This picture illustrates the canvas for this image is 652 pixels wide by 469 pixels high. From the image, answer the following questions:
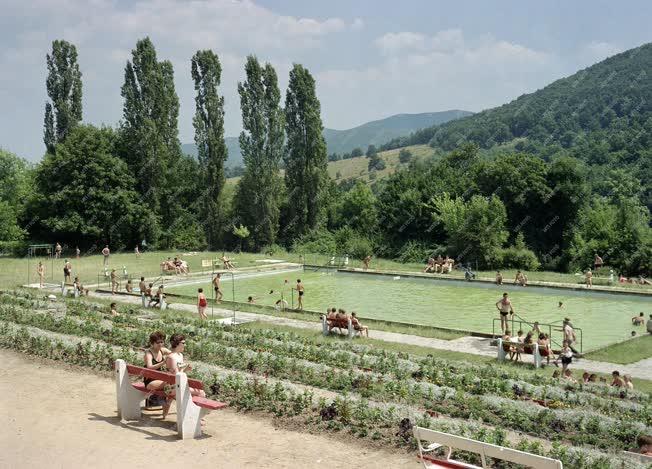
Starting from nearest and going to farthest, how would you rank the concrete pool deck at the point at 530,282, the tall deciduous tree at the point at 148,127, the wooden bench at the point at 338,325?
1. the wooden bench at the point at 338,325
2. the concrete pool deck at the point at 530,282
3. the tall deciduous tree at the point at 148,127

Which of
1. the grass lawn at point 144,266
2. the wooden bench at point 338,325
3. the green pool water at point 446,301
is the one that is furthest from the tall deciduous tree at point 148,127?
the wooden bench at point 338,325

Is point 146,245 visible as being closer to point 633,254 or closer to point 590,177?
point 633,254

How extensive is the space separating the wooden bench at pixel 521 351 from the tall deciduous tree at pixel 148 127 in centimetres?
3906

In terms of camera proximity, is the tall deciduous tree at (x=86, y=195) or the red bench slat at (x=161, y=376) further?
the tall deciduous tree at (x=86, y=195)

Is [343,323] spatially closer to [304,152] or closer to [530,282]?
[530,282]

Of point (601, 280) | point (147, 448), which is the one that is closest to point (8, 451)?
point (147, 448)

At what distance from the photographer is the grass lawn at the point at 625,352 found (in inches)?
731

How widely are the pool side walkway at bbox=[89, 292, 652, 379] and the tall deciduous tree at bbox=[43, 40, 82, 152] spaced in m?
32.2

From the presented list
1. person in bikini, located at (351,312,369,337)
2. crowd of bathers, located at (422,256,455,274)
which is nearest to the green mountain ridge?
crowd of bathers, located at (422,256,455,274)

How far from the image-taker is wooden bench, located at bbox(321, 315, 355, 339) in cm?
2108

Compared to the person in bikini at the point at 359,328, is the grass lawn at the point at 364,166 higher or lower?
Answer: higher

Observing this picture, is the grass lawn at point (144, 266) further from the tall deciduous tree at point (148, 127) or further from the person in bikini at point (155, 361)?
the person in bikini at point (155, 361)

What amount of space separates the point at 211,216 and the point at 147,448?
151 feet

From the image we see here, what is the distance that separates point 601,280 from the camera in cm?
3491
